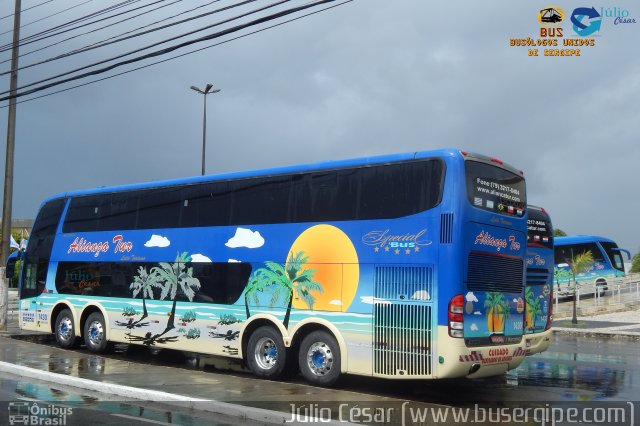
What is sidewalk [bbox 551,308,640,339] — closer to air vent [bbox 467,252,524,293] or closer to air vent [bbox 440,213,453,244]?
air vent [bbox 467,252,524,293]

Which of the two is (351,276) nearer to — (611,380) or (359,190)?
(359,190)

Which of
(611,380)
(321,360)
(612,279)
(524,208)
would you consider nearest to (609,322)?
(612,279)

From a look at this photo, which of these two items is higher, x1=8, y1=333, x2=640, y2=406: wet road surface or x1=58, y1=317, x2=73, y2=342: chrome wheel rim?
x1=58, y1=317, x2=73, y2=342: chrome wheel rim

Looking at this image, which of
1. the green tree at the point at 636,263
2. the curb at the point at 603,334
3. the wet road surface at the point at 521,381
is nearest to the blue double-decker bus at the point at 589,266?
the curb at the point at 603,334

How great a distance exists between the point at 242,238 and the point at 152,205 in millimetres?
3024

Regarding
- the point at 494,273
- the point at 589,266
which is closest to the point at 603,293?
the point at 589,266

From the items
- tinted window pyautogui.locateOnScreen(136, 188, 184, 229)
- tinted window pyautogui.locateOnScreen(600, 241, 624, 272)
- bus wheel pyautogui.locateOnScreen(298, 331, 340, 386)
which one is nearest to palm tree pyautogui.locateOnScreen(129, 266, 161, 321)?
tinted window pyautogui.locateOnScreen(136, 188, 184, 229)

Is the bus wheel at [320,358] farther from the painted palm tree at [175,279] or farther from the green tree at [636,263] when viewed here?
→ the green tree at [636,263]

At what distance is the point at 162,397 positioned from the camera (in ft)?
33.0

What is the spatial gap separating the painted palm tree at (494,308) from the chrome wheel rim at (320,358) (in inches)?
109

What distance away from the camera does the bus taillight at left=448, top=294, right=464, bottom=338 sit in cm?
1027

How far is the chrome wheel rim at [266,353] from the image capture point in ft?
41.5

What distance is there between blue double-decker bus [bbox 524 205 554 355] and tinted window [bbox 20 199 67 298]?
11.7 metres

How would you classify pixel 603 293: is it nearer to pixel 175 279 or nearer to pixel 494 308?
pixel 494 308
